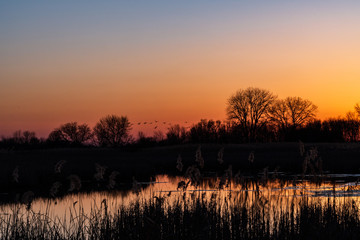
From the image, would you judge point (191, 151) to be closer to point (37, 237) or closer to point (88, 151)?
point (88, 151)

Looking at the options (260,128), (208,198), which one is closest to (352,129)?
(260,128)

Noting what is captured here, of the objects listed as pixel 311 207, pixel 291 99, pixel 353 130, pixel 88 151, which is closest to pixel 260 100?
pixel 291 99

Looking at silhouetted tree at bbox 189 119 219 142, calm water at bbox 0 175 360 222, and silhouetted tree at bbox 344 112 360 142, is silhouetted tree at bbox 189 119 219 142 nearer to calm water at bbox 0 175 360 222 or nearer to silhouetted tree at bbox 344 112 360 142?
silhouetted tree at bbox 344 112 360 142

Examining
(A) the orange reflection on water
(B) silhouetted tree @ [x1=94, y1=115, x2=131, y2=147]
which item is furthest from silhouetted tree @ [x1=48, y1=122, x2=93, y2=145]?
(A) the orange reflection on water

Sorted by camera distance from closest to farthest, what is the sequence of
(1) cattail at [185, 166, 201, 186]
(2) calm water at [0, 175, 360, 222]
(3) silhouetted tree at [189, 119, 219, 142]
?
(1) cattail at [185, 166, 201, 186] < (2) calm water at [0, 175, 360, 222] < (3) silhouetted tree at [189, 119, 219, 142]

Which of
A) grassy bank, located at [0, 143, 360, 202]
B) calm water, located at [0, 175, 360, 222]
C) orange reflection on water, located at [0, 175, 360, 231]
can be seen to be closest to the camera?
orange reflection on water, located at [0, 175, 360, 231]

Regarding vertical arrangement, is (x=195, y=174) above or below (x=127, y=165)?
above

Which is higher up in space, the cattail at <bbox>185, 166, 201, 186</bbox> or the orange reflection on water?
the cattail at <bbox>185, 166, 201, 186</bbox>

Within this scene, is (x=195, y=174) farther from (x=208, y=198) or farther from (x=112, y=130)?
(x=112, y=130)

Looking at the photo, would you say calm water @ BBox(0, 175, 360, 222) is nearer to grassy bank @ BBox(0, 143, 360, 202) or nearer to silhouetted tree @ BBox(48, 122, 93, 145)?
grassy bank @ BBox(0, 143, 360, 202)

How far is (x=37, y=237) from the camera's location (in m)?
11.0

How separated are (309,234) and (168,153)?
5292 centimetres

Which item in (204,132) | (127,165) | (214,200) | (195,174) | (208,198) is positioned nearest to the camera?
(195,174)

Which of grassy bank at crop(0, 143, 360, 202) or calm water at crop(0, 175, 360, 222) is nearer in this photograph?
calm water at crop(0, 175, 360, 222)
